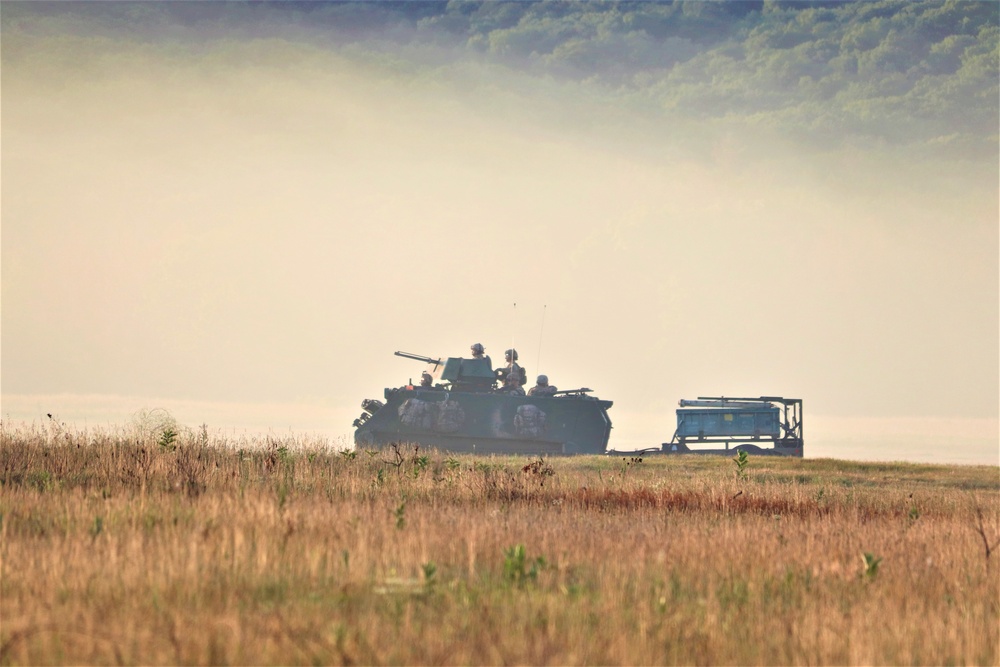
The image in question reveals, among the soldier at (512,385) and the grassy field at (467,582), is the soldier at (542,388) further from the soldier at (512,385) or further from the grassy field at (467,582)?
the grassy field at (467,582)

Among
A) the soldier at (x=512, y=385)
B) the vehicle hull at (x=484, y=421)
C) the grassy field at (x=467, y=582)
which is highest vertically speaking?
the soldier at (x=512, y=385)

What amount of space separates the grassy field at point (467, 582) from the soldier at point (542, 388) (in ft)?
86.9

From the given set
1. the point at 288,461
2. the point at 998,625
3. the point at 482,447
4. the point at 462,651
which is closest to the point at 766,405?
the point at 482,447

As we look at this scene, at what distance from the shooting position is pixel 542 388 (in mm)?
40656

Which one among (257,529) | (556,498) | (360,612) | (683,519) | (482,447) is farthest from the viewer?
(482,447)

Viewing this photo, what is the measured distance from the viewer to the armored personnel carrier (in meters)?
39.6

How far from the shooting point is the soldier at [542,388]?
40438mm

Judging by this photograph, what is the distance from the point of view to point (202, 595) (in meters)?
6.41

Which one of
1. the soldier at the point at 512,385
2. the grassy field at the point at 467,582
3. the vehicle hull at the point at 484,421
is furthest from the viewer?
the soldier at the point at 512,385

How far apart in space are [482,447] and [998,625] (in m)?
33.2

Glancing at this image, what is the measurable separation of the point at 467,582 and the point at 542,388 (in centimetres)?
3338

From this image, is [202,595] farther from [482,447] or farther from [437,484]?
[482,447]

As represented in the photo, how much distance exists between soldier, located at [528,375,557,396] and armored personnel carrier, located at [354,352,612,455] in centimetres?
28

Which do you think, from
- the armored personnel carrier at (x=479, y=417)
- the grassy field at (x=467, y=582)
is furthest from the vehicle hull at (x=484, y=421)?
the grassy field at (x=467, y=582)
